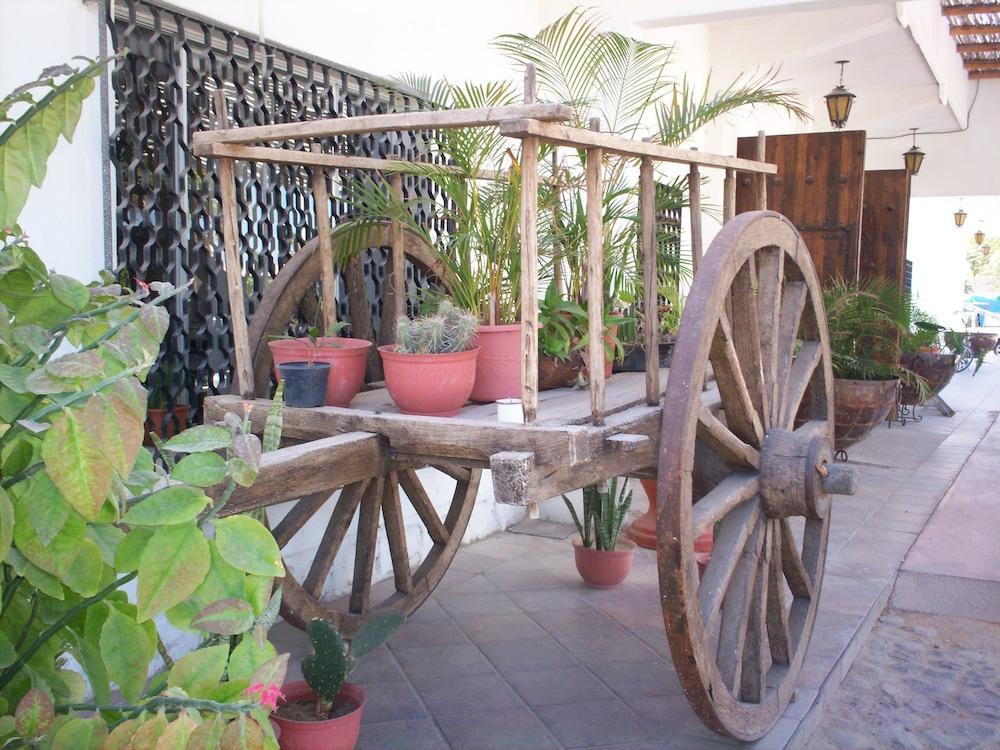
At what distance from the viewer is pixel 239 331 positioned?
8.31ft

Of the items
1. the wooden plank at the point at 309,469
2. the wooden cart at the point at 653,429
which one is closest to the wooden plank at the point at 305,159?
the wooden cart at the point at 653,429

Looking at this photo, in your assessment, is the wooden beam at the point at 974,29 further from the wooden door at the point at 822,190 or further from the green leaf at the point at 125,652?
the green leaf at the point at 125,652

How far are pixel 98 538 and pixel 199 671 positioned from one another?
0.16 metres

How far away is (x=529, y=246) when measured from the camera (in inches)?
81.4

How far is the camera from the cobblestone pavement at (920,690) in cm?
293

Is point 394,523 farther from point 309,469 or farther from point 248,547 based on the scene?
point 248,547

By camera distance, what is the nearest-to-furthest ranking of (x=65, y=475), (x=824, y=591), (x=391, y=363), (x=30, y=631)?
(x=65, y=475) → (x=30, y=631) → (x=391, y=363) → (x=824, y=591)

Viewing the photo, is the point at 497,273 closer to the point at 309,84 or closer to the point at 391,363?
the point at 391,363

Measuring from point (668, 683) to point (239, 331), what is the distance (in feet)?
5.79

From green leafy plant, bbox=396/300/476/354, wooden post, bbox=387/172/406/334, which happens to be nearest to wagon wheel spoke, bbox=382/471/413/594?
wooden post, bbox=387/172/406/334

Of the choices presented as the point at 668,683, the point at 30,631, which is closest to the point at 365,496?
the point at 668,683

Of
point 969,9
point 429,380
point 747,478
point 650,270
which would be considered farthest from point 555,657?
point 969,9

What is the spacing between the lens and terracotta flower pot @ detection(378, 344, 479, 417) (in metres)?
2.37

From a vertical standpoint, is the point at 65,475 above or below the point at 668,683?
above
